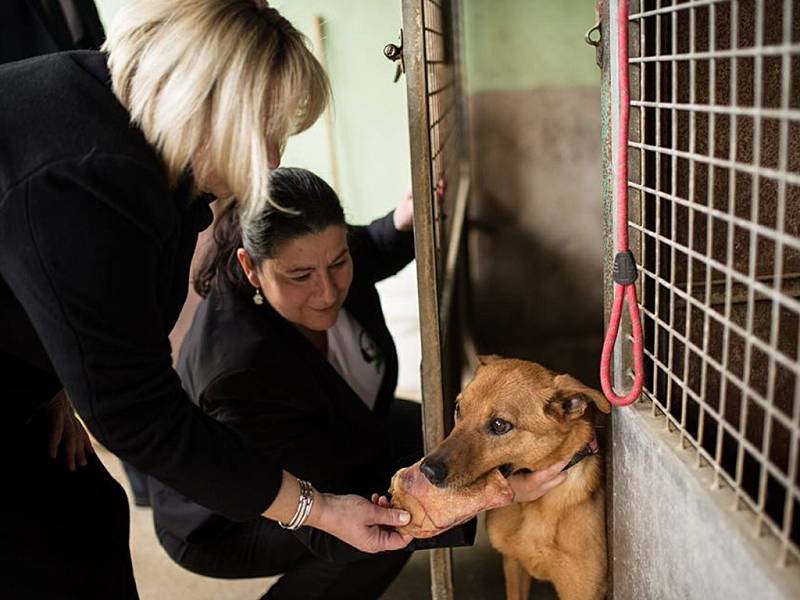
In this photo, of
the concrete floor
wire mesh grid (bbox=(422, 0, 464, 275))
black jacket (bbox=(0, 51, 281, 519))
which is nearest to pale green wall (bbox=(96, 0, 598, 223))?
wire mesh grid (bbox=(422, 0, 464, 275))

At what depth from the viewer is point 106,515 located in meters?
1.67

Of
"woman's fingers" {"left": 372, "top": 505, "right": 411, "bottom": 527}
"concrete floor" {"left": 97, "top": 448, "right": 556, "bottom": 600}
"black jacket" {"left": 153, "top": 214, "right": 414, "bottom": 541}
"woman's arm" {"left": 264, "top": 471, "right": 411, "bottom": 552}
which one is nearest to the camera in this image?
"woman's arm" {"left": 264, "top": 471, "right": 411, "bottom": 552}

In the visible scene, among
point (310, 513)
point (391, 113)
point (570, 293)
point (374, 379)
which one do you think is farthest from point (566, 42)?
point (310, 513)

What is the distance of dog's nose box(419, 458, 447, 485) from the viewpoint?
1666 mm

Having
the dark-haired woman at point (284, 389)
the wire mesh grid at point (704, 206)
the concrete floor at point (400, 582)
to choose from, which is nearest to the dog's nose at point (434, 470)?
the dark-haired woman at point (284, 389)

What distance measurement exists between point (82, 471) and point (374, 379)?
112 centimetres

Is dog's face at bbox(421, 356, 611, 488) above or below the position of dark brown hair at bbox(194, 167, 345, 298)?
below

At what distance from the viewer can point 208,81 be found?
122 centimetres

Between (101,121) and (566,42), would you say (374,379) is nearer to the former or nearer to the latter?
(101,121)

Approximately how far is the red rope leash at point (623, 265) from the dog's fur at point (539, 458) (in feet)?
0.68

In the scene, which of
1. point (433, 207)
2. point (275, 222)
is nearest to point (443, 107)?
point (275, 222)

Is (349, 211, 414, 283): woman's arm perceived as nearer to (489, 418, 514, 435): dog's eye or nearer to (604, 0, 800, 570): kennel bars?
(489, 418, 514, 435): dog's eye

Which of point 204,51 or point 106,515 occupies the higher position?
point 204,51

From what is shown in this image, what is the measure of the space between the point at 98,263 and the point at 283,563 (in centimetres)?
137
